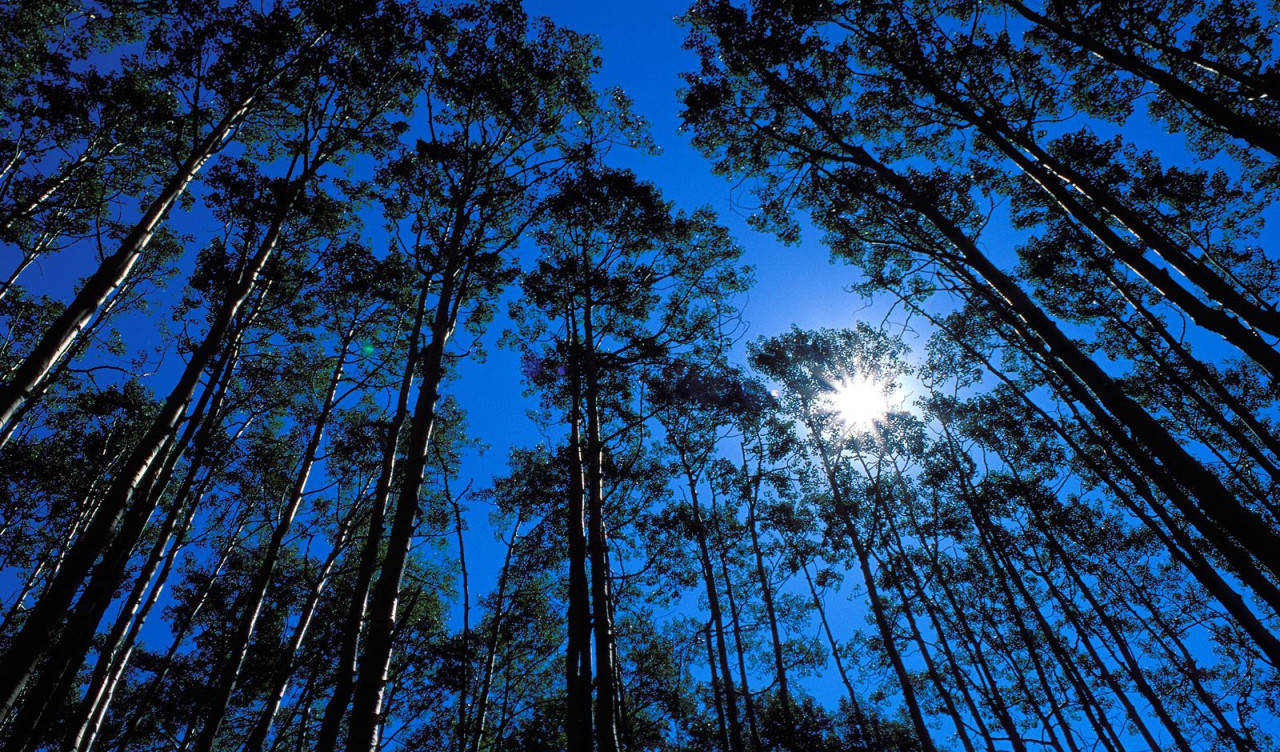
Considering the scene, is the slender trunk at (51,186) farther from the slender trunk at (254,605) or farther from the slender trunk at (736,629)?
the slender trunk at (736,629)

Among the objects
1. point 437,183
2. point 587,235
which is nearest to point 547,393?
point 587,235

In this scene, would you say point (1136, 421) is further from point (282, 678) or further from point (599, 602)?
point (282, 678)

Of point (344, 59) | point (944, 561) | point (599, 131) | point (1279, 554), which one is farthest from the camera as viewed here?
point (944, 561)

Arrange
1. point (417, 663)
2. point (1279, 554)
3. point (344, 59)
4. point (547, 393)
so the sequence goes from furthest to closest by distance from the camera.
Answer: point (417, 663) → point (547, 393) → point (344, 59) → point (1279, 554)

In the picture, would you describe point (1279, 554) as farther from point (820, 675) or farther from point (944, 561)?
point (944, 561)

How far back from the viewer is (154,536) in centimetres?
1548

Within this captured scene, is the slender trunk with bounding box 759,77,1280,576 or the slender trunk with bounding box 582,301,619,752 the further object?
the slender trunk with bounding box 582,301,619,752

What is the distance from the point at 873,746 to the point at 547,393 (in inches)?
545

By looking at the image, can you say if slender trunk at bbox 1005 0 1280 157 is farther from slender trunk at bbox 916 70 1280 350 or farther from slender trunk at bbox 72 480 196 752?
slender trunk at bbox 72 480 196 752

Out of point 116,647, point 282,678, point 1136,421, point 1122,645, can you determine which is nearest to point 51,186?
point 116,647

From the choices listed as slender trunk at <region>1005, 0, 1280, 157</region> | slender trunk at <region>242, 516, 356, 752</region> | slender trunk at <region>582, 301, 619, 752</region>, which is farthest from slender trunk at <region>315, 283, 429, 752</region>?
slender trunk at <region>1005, 0, 1280, 157</region>

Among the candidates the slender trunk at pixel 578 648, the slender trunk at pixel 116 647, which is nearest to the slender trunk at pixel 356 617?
the slender trunk at pixel 578 648

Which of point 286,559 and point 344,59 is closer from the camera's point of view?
point 344,59

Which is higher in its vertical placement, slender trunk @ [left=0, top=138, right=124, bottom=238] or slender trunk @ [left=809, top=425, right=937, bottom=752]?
slender trunk @ [left=0, top=138, right=124, bottom=238]
